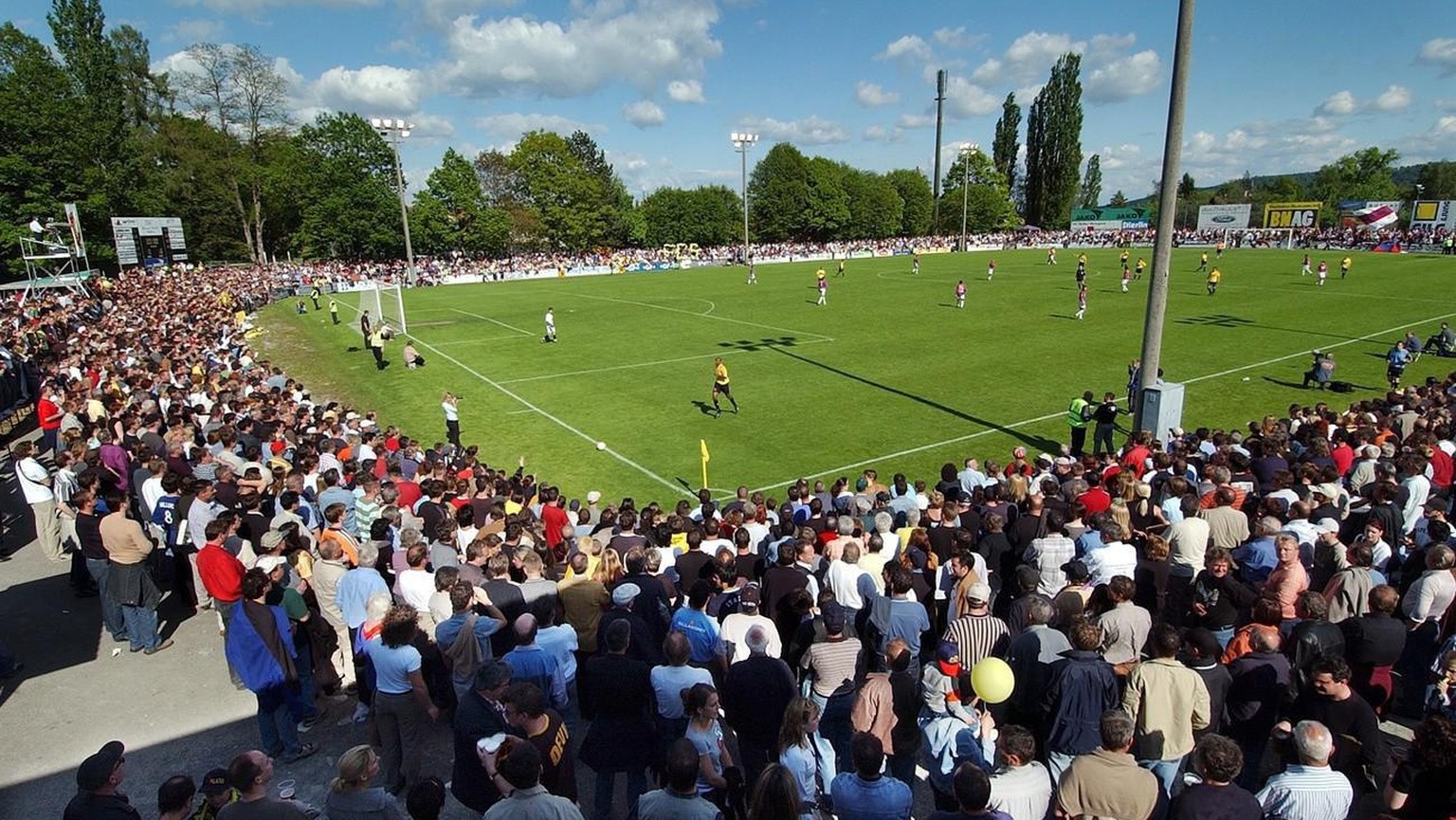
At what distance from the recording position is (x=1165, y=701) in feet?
16.4

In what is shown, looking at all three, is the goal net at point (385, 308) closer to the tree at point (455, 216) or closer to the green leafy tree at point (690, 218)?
the tree at point (455, 216)

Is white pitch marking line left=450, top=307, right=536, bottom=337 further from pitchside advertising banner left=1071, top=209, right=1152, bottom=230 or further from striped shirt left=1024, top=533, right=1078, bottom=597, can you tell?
pitchside advertising banner left=1071, top=209, right=1152, bottom=230

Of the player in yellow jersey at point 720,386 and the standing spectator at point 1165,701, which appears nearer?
the standing spectator at point 1165,701

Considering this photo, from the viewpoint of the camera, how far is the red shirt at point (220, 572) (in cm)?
737

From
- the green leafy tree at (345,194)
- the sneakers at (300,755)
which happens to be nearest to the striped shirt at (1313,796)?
the sneakers at (300,755)

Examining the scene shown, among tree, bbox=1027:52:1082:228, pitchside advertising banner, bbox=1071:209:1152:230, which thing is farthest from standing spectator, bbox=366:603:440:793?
tree, bbox=1027:52:1082:228

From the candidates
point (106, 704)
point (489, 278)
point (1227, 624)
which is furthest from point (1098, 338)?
point (489, 278)

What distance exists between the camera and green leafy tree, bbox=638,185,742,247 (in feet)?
330

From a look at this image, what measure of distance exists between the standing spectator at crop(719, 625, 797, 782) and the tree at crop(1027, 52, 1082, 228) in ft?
372

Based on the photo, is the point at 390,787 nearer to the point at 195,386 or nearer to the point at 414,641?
the point at 414,641

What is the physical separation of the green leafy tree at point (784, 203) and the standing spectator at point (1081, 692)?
3894 inches

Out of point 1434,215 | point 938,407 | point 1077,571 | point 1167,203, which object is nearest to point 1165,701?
A: point 1077,571

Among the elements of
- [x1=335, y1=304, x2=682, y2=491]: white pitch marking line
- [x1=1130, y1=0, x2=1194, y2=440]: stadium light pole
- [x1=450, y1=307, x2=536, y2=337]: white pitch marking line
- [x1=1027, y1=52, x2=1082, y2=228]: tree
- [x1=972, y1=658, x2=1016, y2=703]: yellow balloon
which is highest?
[x1=1027, y1=52, x2=1082, y2=228]: tree

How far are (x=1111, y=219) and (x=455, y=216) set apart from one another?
8246cm
